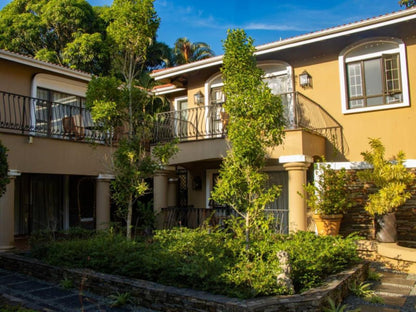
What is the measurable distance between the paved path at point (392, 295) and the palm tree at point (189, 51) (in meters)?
25.1

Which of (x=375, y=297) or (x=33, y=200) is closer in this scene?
(x=375, y=297)

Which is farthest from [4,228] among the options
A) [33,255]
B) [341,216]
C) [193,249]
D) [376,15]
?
[376,15]

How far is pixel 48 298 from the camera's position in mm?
6133

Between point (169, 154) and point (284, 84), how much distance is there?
5.29 meters

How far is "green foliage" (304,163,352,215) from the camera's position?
28.3 ft

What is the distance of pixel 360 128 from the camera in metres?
10.6

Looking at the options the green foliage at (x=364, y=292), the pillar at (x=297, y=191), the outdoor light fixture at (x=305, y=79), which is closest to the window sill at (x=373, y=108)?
the outdoor light fixture at (x=305, y=79)

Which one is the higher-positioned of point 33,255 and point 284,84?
point 284,84

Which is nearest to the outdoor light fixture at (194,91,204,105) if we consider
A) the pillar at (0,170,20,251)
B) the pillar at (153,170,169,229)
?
the pillar at (153,170,169,229)

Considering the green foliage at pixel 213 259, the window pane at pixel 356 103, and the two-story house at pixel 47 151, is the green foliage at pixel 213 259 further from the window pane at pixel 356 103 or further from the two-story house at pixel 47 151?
the window pane at pixel 356 103

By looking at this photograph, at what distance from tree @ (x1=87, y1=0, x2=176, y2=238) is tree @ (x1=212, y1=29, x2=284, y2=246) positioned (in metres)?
2.42

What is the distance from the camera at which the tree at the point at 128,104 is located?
8383 millimetres

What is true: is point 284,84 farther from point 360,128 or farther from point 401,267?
point 401,267

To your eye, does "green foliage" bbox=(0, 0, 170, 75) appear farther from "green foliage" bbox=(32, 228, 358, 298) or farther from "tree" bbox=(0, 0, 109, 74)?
"green foliage" bbox=(32, 228, 358, 298)
